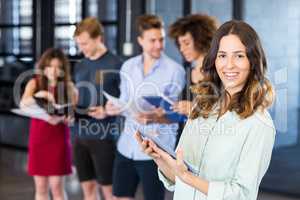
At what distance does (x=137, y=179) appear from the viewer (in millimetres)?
3271

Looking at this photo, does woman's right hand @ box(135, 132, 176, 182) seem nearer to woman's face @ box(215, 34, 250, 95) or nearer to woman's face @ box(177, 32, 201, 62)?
woman's face @ box(215, 34, 250, 95)

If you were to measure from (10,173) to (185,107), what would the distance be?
3725 mm

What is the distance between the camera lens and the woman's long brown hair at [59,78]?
3.87m

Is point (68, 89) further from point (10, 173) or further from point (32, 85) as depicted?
point (10, 173)

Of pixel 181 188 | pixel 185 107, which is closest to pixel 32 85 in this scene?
pixel 185 107

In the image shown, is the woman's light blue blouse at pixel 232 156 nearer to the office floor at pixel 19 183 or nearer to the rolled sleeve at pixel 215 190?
the rolled sleeve at pixel 215 190

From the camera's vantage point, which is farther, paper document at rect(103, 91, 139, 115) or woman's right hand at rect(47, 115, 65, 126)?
woman's right hand at rect(47, 115, 65, 126)

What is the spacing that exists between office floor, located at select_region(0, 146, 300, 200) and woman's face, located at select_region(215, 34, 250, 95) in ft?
10.8

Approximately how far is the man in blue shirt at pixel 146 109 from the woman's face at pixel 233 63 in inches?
57.3

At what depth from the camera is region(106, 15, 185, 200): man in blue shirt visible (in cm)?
312

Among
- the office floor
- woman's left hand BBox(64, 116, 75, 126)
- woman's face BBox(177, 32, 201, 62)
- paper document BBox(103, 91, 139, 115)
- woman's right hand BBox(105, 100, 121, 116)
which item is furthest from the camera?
the office floor

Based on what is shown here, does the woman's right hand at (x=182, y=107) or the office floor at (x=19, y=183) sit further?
the office floor at (x=19, y=183)

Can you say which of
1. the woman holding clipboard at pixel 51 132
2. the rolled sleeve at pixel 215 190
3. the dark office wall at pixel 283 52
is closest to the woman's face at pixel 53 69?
the woman holding clipboard at pixel 51 132

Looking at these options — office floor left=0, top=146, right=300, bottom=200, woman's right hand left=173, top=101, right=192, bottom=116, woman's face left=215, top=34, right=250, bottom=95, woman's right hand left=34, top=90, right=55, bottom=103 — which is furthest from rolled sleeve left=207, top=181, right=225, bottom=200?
office floor left=0, top=146, right=300, bottom=200
